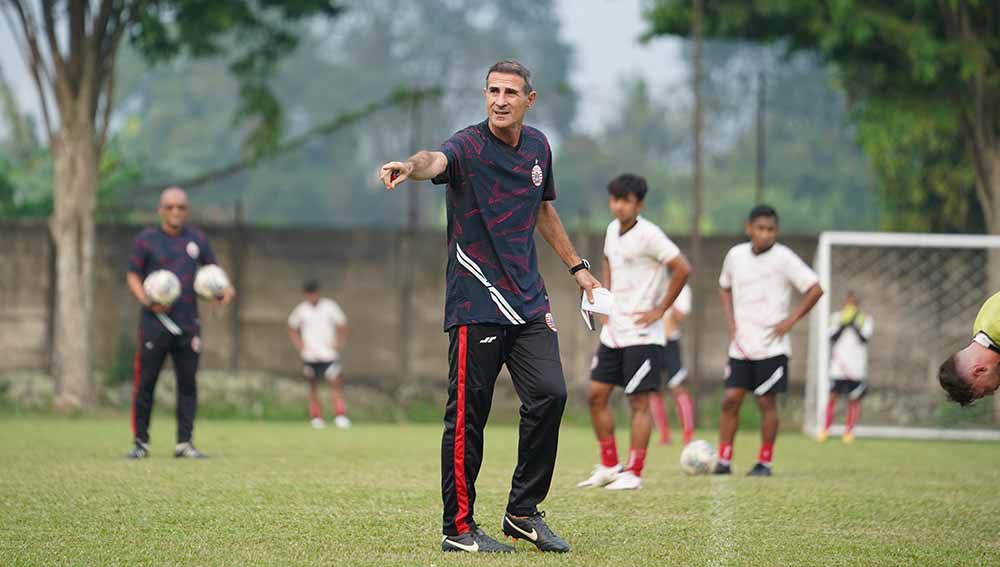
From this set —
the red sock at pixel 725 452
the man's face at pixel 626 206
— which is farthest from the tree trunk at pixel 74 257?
the man's face at pixel 626 206

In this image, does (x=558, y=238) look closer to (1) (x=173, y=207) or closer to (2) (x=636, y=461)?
(2) (x=636, y=461)

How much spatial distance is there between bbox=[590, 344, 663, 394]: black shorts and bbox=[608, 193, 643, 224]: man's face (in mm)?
930

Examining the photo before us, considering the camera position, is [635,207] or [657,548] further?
[635,207]

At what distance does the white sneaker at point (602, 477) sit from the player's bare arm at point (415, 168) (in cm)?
406

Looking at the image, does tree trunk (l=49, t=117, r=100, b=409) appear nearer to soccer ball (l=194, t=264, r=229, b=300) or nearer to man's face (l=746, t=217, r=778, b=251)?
soccer ball (l=194, t=264, r=229, b=300)

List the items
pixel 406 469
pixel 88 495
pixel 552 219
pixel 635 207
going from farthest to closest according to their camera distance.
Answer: pixel 406 469 → pixel 635 207 → pixel 88 495 → pixel 552 219

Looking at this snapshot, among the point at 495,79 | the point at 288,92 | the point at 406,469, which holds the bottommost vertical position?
the point at 406,469

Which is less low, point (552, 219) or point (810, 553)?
point (552, 219)

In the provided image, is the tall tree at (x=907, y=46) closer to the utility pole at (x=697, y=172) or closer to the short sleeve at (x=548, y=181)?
the utility pole at (x=697, y=172)

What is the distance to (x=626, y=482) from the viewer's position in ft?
31.4

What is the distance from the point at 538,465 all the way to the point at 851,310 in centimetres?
1282

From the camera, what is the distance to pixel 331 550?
6348 mm

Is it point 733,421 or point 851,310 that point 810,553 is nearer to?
point 733,421

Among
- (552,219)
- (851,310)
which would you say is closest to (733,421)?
(552,219)
